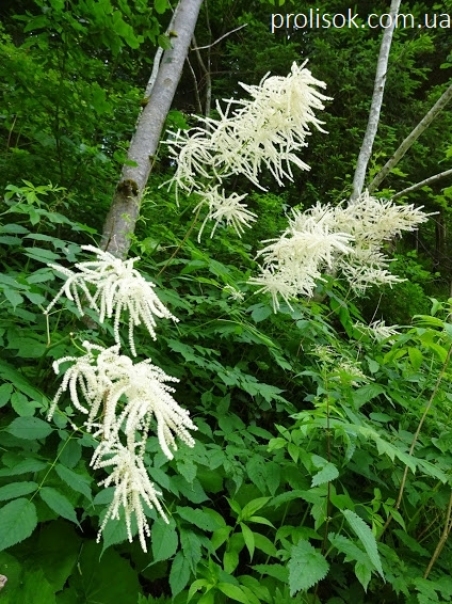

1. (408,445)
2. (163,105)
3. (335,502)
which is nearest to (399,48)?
(163,105)

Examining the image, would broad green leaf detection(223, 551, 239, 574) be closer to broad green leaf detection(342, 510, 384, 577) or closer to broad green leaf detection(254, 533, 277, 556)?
broad green leaf detection(254, 533, 277, 556)

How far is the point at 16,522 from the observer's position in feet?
4.22

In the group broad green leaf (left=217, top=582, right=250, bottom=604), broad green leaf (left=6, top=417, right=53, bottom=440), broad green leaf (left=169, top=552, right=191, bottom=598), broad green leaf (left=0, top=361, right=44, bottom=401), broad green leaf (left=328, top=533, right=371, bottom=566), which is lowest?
broad green leaf (left=217, top=582, right=250, bottom=604)

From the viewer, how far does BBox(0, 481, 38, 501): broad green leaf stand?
52.9 inches

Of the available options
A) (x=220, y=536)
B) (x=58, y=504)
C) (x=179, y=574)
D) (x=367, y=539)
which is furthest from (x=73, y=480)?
(x=367, y=539)

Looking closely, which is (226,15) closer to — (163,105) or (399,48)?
(399,48)

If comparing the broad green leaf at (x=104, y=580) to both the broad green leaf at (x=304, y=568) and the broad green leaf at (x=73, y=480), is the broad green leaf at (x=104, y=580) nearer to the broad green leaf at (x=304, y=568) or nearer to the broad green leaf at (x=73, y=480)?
the broad green leaf at (x=73, y=480)

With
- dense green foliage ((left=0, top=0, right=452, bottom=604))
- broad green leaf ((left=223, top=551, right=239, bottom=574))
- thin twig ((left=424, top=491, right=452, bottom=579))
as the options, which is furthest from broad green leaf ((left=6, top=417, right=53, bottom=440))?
thin twig ((left=424, top=491, right=452, bottom=579))

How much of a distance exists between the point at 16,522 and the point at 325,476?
922 millimetres

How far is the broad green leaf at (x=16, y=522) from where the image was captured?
1245mm

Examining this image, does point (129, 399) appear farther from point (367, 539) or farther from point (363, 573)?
point (363, 573)

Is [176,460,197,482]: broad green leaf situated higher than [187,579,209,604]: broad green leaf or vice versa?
[176,460,197,482]: broad green leaf

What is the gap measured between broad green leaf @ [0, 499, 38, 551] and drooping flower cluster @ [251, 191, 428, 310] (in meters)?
1.50

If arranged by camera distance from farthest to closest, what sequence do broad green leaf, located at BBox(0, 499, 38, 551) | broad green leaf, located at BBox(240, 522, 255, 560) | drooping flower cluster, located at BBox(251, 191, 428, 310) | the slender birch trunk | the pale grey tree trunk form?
the slender birch trunk → the pale grey tree trunk → drooping flower cluster, located at BBox(251, 191, 428, 310) → broad green leaf, located at BBox(240, 522, 255, 560) → broad green leaf, located at BBox(0, 499, 38, 551)
